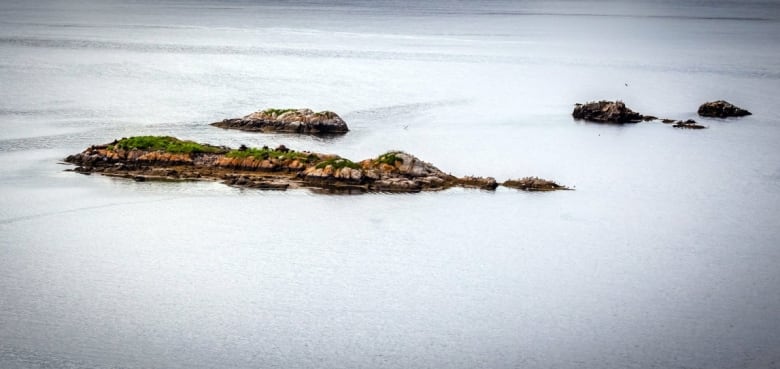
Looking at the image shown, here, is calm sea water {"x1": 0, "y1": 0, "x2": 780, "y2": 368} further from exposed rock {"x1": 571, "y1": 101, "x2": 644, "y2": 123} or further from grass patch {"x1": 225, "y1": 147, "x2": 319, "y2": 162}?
grass patch {"x1": 225, "y1": 147, "x2": 319, "y2": 162}

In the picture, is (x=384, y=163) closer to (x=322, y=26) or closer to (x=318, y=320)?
(x=318, y=320)

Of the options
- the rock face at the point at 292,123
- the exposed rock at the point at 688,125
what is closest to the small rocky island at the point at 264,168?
the rock face at the point at 292,123

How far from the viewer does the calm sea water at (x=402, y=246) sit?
93.2ft

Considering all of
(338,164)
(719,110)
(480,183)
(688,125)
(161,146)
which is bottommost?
(480,183)

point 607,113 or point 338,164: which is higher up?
point 607,113

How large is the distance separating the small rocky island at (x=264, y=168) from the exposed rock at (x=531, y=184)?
0.98 meters

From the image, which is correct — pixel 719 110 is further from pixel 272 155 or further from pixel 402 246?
pixel 402 246

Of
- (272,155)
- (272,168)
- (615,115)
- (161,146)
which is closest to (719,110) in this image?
(615,115)

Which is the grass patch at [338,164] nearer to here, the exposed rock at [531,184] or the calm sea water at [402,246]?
the calm sea water at [402,246]

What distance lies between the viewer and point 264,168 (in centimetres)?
4419

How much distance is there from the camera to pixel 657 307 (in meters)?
31.8

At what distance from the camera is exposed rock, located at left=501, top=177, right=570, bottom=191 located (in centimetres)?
4416

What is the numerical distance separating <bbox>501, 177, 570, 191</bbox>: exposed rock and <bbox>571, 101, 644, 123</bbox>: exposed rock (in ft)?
69.4

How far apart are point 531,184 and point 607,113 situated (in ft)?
74.2
